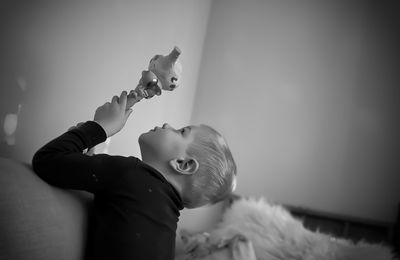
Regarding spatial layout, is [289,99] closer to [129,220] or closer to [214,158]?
[214,158]

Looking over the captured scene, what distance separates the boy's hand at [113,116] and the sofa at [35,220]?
167 millimetres

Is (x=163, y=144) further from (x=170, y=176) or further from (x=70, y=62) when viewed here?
(x=70, y=62)

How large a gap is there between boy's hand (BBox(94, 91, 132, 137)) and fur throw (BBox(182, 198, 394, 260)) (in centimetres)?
60

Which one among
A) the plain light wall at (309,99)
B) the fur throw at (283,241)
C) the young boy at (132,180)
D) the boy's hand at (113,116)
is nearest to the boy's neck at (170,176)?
the young boy at (132,180)

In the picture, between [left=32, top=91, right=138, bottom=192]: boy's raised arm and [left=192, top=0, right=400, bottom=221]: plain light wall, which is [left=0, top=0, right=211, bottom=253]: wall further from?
[left=192, top=0, right=400, bottom=221]: plain light wall

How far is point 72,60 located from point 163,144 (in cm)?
32

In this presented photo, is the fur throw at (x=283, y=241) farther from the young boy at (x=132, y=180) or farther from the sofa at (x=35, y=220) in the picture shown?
the sofa at (x=35, y=220)

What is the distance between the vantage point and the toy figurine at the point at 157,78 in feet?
2.58

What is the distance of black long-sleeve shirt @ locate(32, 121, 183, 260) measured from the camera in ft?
2.02

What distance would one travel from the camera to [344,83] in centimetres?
183

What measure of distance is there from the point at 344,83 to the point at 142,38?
1114 millimetres

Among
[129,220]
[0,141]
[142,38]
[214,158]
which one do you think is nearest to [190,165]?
[214,158]

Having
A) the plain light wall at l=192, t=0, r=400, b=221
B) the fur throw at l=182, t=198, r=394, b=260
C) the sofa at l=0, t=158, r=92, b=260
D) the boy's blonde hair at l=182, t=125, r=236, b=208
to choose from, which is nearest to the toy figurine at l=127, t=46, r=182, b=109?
the boy's blonde hair at l=182, t=125, r=236, b=208

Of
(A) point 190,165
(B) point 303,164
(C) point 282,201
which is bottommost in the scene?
(C) point 282,201
